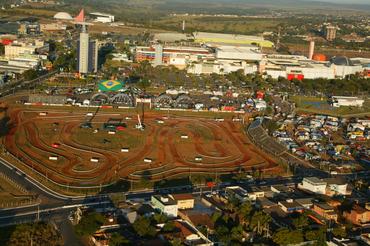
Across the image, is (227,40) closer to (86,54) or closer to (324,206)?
(86,54)

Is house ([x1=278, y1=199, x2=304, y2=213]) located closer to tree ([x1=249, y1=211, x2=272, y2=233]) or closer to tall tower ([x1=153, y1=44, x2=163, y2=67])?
tree ([x1=249, y1=211, x2=272, y2=233])

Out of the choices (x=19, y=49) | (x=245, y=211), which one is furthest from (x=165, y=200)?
(x=19, y=49)

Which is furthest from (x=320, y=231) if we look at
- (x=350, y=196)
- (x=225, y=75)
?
(x=225, y=75)

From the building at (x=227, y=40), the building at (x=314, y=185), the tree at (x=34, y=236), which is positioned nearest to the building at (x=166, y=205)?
the tree at (x=34, y=236)

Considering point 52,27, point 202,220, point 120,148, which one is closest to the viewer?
point 202,220

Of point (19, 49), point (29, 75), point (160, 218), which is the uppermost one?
point (19, 49)

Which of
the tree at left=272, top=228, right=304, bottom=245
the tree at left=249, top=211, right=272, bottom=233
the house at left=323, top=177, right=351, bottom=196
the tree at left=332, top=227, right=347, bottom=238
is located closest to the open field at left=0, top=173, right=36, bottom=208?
the tree at left=249, top=211, right=272, bottom=233
